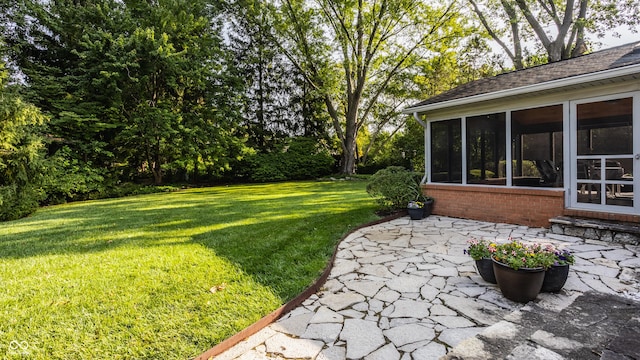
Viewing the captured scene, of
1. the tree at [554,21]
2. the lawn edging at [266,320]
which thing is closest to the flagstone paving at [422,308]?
the lawn edging at [266,320]

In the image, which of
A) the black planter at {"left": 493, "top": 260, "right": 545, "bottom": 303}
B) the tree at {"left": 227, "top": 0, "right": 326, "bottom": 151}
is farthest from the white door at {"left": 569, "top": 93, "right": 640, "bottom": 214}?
the tree at {"left": 227, "top": 0, "right": 326, "bottom": 151}

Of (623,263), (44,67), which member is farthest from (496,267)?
(44,67)

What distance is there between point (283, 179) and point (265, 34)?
28.4ft

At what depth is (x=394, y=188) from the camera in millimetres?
6824

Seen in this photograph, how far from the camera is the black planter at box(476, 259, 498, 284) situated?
322 centimetres

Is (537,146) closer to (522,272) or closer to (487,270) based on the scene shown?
(487,270)

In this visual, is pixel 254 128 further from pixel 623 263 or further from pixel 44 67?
pixel 623 263

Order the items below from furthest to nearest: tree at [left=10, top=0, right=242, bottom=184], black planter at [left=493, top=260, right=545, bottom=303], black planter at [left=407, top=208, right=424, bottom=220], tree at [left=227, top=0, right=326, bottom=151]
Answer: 1. tree at [left=227, top=0, right=326, bottom=151]
2. tree at [left=10, top=0, right=242, bottom=184]
3. black planter at [left=407, top=208, right=424, bottom=220]
4. black planter at [left=493, top=260, right=545, bottom=303]

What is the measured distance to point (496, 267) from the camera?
2.96 meters

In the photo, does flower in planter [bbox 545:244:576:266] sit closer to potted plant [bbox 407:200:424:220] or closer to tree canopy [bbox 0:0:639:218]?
potted plant [bbox 407:200:424:220]

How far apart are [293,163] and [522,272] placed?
16.4 metres

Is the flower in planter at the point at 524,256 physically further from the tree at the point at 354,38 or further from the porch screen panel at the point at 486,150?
the tree at the point at 354,38

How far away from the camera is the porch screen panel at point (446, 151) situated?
22.2ft

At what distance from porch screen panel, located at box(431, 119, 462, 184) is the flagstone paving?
256 centimetres
